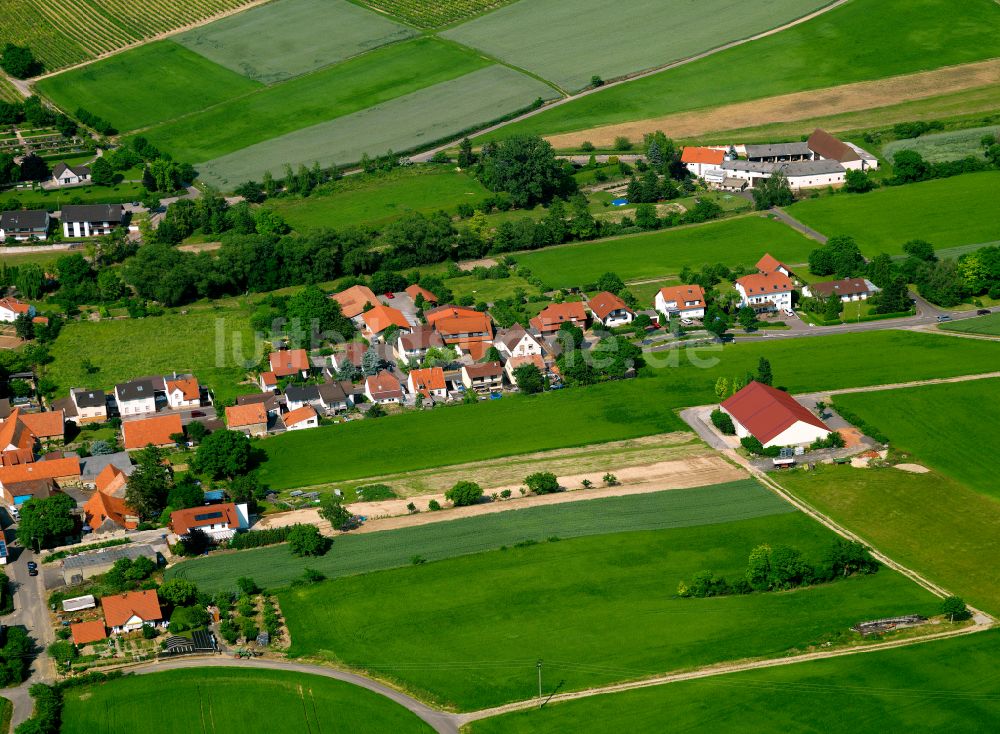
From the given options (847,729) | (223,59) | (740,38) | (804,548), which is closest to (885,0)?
(740,38)

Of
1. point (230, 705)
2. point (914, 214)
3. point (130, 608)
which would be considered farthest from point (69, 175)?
point (230, 705)

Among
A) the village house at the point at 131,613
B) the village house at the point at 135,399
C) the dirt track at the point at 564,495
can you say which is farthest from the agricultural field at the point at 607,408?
the village house at the point at 131,613

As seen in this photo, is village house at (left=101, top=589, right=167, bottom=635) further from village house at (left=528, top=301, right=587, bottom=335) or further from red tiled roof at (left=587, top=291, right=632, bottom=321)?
red tiled roof at (left=587, top=291, right=632, bottom=321)

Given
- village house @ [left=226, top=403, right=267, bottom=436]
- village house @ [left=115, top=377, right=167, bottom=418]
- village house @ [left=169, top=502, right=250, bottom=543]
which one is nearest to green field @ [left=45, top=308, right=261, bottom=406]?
village house @ [left=115, top=377, right=167, bottom=418]

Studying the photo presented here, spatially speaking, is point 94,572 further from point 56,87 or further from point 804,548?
point 56,87

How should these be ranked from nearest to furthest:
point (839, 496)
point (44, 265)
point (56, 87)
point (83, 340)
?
point (839, 496) → point (83, 340) → point (44, 265) → point (56, 87)

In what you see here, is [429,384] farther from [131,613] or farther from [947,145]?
[947,145]
